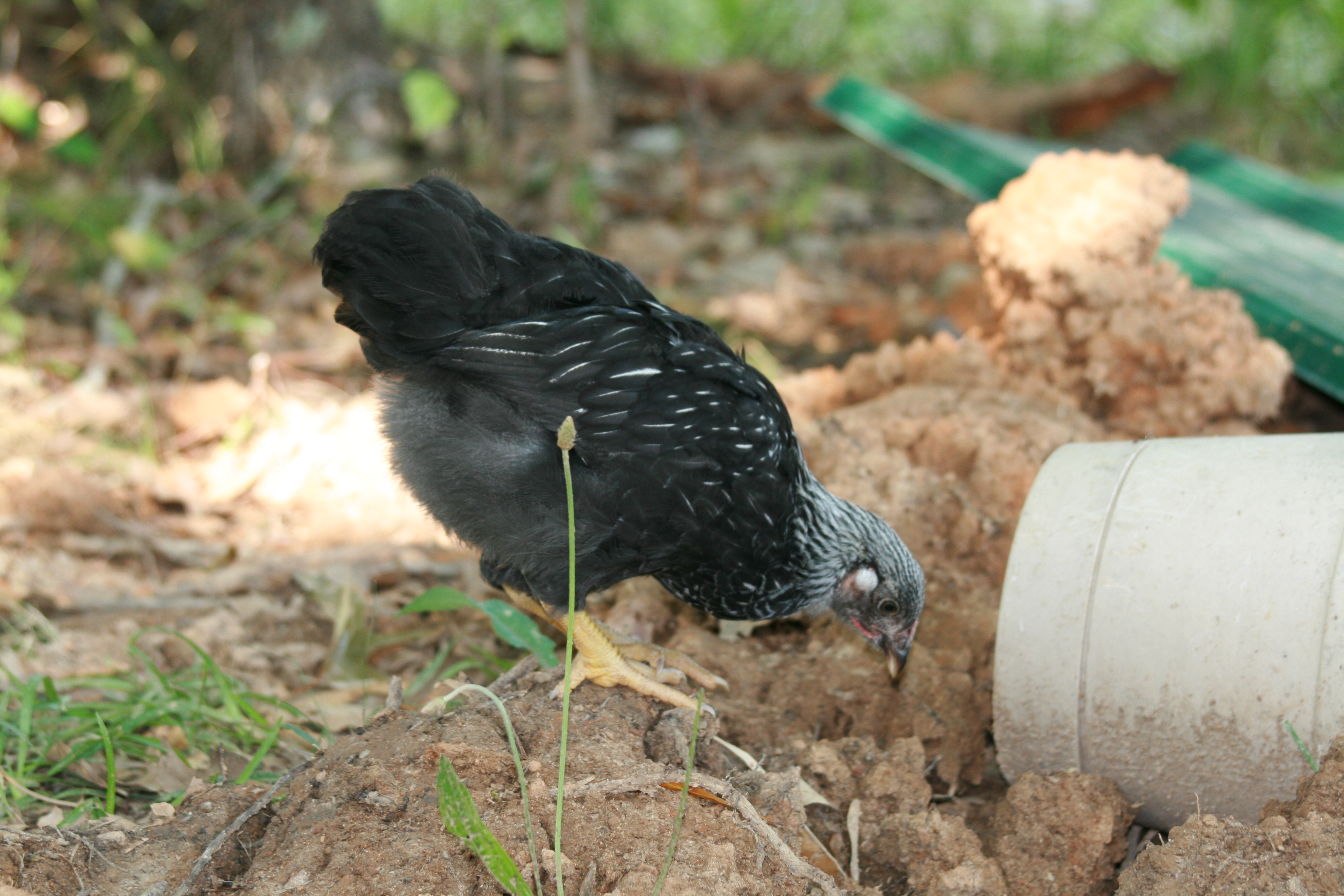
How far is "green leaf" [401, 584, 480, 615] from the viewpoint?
255cm

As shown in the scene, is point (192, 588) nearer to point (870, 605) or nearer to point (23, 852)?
point (23, 852)

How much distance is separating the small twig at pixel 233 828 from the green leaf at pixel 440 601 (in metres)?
0.61

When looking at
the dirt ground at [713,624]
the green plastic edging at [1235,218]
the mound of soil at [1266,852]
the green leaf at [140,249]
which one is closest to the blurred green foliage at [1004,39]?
the green plastic edging at [1235,218]

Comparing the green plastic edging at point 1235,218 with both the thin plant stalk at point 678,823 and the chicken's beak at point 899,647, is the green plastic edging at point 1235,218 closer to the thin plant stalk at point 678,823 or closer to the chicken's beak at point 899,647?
the chicken's beak at point 899,647

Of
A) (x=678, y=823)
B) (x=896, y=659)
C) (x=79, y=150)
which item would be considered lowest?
(x=896, y=659)

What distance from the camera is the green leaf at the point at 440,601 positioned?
255 cm

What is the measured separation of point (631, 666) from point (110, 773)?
3.42 feet

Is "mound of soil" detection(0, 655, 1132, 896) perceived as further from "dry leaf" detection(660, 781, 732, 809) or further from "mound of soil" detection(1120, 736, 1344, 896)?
"mound of soil" detection(1120, 736, 1344, 896)

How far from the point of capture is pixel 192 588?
3.12 m

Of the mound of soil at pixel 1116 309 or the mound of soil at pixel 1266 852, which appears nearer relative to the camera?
the mound of soil at pixel 1266 852

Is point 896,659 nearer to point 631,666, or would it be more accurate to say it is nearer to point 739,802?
point 631,666

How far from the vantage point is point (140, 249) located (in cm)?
476

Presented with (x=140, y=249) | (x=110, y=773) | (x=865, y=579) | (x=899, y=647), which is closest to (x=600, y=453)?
(x=865, y=579)

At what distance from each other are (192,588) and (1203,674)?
266cm
